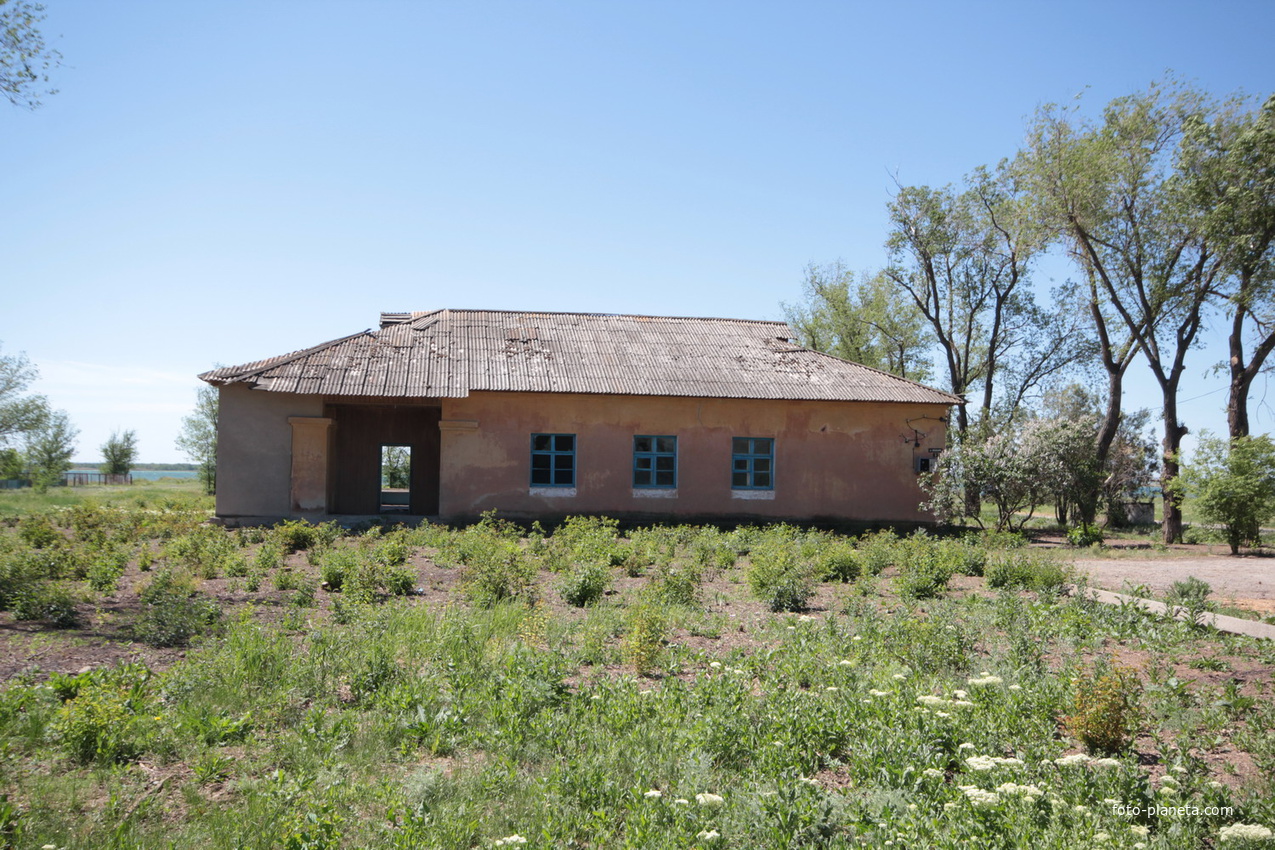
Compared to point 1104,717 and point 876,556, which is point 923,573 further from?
point 1104,717

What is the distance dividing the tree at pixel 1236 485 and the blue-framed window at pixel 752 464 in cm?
862

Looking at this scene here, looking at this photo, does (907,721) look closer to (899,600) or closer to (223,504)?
(899,600)

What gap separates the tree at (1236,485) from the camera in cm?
1597

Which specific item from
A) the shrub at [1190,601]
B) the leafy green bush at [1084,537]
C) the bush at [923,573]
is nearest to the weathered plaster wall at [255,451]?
the bush at [923,573]

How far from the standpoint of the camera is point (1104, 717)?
182 inches

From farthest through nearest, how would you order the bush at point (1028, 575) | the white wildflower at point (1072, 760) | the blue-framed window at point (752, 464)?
the blue-framed window at point (752, 464) < the bush at point (1028, 575) < the white wildflower at point (1072, 760)

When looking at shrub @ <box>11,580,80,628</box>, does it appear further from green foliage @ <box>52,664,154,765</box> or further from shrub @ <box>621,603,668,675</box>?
shrub @ <box>621,603,668,675</box>

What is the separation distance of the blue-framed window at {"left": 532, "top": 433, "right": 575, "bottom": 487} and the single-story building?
0.03 metres

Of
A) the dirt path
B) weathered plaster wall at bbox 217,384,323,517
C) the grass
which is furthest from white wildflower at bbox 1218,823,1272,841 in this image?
weathered plaster wall at bbox 217,384,323,517

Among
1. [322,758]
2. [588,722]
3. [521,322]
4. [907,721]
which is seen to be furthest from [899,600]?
[521,322]

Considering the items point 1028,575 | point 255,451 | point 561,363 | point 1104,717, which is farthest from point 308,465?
point 1104,717

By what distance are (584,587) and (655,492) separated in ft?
31.6

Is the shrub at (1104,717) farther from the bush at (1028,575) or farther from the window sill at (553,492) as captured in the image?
the window sill at (553,492)

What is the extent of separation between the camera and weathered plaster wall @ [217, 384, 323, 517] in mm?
16812
